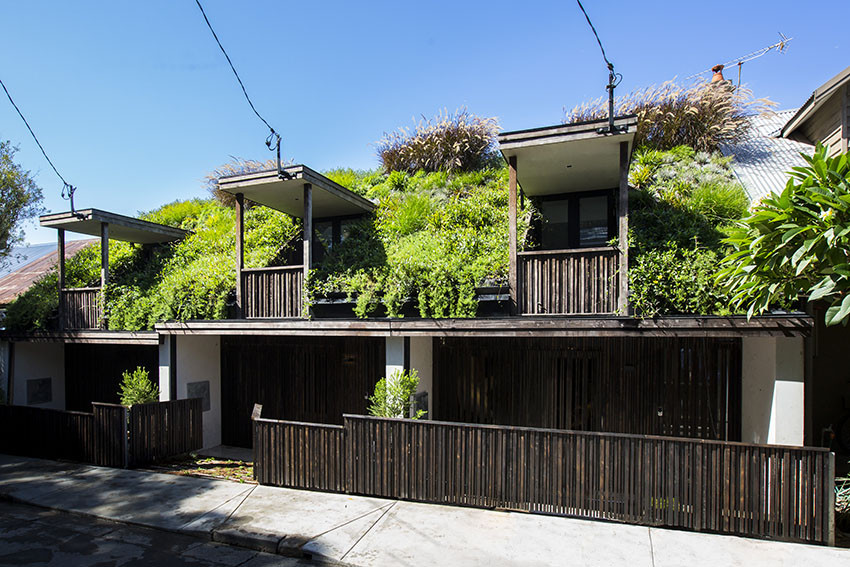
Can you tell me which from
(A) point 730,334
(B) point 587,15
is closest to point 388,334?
(A) point 730,334

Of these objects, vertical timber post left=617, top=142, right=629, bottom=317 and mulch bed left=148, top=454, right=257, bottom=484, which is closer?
vertical timber post left=617, top=142, right=629, bottom=317

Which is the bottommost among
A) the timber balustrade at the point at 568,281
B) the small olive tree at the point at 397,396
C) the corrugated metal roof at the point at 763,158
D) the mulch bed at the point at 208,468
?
the mulch bed at the point at 208,468

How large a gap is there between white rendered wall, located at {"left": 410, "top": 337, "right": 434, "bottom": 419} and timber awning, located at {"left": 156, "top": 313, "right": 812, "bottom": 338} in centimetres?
56

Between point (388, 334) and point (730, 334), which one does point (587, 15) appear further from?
point (388, 334)

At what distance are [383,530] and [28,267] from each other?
18.2 meters

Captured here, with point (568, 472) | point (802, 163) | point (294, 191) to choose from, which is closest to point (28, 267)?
point (294, 191)

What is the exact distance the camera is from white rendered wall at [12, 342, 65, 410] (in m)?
12.7

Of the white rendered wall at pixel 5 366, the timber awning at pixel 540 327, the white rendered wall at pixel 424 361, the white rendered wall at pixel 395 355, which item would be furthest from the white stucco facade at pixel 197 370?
the white rendered wall at pixel 5 366

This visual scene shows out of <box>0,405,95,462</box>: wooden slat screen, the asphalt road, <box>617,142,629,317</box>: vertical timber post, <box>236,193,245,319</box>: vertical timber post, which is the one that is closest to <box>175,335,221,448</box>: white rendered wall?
<box>236,193,245,319</box>: vertical timber post

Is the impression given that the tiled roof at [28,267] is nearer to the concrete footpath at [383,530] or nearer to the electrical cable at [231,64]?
the concrete footpath at [383,530]

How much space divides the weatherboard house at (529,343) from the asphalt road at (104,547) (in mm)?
3385

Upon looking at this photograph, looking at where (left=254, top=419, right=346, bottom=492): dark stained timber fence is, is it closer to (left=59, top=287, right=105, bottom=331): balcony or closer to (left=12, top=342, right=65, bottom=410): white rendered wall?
(left=59, top=287, right=105, bottom=331): balcony

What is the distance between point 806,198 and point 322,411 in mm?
8699

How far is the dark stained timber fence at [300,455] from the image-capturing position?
24.5ft
